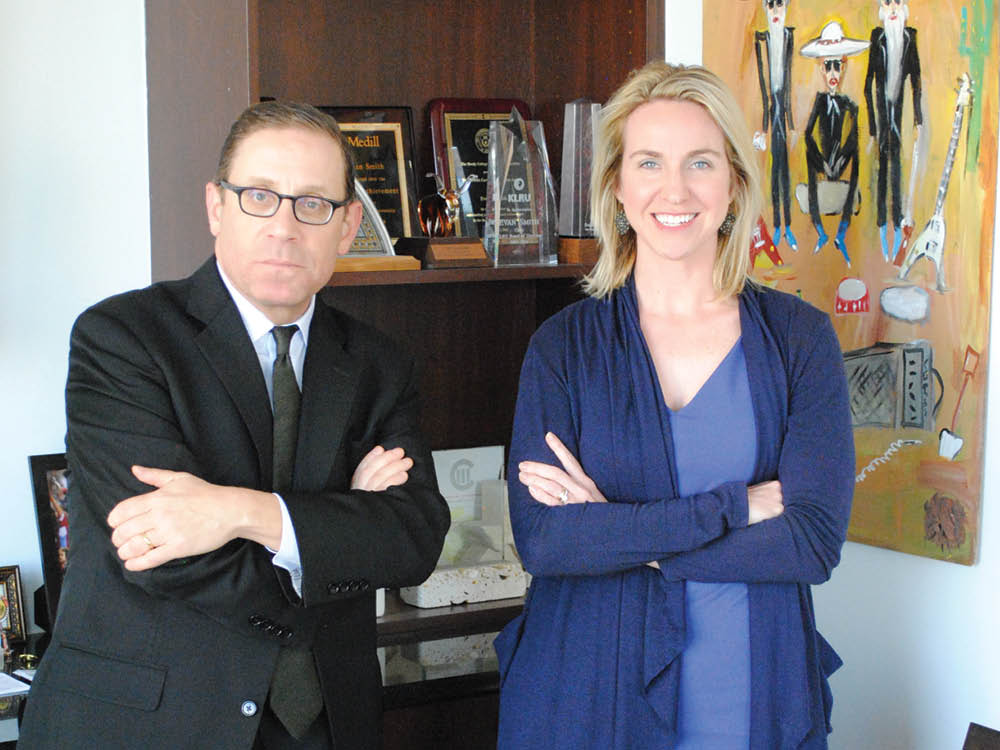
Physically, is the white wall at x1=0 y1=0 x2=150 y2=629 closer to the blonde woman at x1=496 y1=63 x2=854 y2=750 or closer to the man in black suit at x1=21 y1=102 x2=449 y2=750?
the man in black suit at x1=21 y1=102 x2=449 y2=750

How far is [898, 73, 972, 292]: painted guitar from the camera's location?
2316mm

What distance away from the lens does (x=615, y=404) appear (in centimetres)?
208

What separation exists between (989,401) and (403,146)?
135cm

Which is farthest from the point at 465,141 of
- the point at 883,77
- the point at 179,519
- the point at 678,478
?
the point at 179,519

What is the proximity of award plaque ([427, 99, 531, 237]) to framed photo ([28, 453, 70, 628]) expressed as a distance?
42.9 inches

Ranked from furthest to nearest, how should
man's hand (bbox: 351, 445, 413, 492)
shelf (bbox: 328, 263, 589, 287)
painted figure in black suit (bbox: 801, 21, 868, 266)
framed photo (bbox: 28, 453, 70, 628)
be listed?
framed photo (bbox: 28, 453, 70, 628) < painted figure in black suit (bbox: 801, 21, 868, 266) < shelf (bbox: 328, 263, 589, 287) < man's hand (bbox: 351, 445, 413, 492)

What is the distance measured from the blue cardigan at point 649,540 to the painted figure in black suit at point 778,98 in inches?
23.9

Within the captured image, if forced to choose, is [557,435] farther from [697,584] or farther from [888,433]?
[888,433]

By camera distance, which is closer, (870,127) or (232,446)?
(232,446)

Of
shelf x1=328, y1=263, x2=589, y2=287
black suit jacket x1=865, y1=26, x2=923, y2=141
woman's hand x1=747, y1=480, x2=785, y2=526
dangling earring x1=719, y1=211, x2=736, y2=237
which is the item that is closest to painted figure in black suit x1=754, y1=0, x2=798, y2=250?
black suit jacket x1=865, y1=26, x2=923, y2=141

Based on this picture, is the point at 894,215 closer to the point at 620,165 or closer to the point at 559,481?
the point at 620,165

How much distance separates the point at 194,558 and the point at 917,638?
149 centimetres

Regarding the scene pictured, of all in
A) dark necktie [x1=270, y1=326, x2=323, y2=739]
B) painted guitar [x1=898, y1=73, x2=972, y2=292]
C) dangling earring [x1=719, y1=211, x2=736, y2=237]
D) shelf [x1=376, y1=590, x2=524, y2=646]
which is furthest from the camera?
shelf [x1=376, y1=590, x2=524, y2=646]

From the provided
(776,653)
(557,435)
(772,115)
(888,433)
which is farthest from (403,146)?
(776,653)
